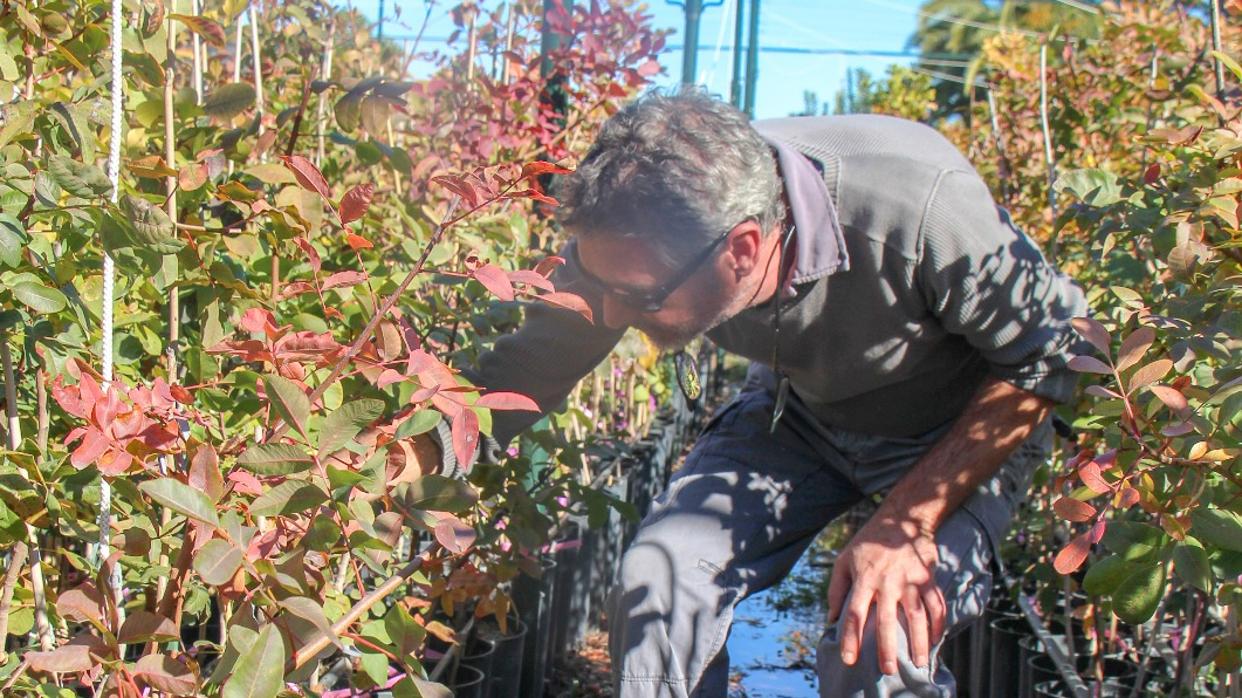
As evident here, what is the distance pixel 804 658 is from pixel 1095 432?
162 centimetres

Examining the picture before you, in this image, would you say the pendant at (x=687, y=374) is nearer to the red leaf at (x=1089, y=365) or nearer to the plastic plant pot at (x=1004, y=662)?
the red leaf at (x=1089, y=365)

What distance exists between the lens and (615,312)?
1.92m

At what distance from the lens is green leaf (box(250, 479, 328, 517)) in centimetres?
105

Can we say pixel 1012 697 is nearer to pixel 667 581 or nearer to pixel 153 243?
pixel 667 581

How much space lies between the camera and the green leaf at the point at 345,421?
1.07 meters

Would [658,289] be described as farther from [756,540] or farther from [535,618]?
[535,618]

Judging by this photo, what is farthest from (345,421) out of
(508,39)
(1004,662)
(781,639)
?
(781,639)

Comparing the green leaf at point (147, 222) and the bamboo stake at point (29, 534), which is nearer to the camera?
the green leaf at point (147, 222)

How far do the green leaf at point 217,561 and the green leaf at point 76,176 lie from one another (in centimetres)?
42

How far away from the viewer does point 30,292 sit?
1.23 meters

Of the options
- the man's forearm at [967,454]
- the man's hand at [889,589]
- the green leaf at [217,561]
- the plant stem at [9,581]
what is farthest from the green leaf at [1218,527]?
the plant stem at [9,581]

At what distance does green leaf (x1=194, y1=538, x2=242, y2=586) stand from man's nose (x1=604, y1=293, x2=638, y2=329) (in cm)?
98

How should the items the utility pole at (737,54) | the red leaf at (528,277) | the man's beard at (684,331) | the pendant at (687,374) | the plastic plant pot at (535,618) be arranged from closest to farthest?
the red leaf at (528,277) < the man's beard at (684,331) < the pendant at (687,374) < the plastic plant pot at (535,618) < the utility pole at (737,54)

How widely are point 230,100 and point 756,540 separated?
113 centimetres
